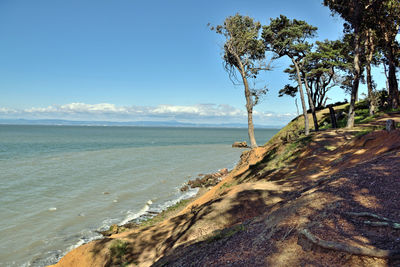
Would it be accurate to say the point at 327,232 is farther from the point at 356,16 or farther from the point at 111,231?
the point at 356,16

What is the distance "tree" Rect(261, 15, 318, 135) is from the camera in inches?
1017

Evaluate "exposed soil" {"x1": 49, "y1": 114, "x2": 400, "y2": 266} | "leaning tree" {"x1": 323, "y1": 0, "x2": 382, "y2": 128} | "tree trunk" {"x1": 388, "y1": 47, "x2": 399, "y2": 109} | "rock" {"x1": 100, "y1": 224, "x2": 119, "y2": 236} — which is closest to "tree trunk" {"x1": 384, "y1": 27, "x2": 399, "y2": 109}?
"tree trunk" {"x1": 388, "y1": 47, "x2": 399, "y2": 109}

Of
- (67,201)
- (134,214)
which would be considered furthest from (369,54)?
(67,201)

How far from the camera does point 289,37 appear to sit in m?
26.4

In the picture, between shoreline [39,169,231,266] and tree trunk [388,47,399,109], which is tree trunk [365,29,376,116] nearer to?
tree trunk [388,47,399,109]

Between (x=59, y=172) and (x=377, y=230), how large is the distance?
33423mm

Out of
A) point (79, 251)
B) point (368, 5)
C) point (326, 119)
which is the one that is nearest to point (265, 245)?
point (79, 251)

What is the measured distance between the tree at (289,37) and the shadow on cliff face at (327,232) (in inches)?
779

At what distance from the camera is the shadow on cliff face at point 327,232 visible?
4.54 m

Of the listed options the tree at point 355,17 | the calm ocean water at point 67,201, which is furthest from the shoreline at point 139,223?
the tree at point 355,17

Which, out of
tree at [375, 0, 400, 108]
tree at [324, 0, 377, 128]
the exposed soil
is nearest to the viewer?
the exposed soil

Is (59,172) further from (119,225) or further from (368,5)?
(368,5)

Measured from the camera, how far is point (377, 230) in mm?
4945

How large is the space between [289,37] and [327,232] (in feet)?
83.2
